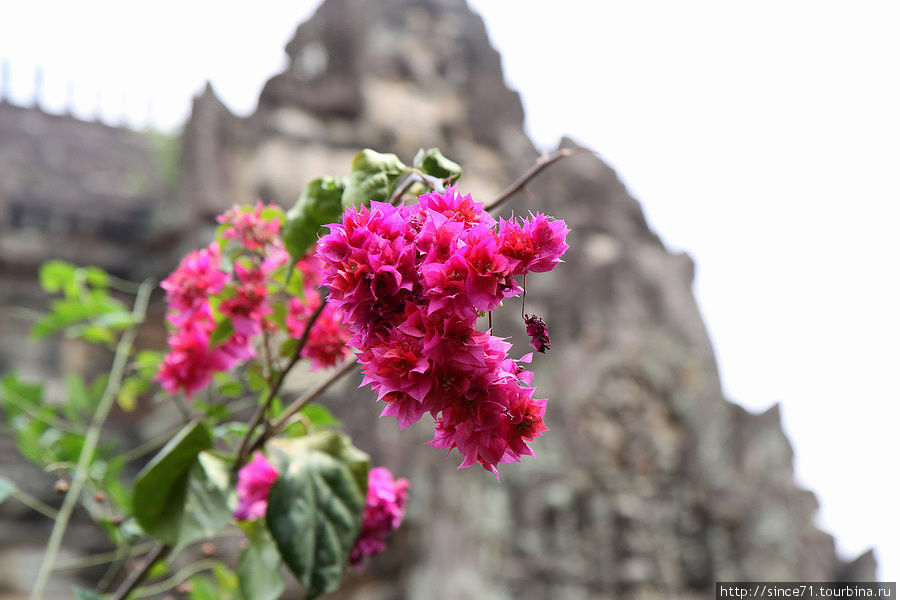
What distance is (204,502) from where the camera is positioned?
0.65 metres

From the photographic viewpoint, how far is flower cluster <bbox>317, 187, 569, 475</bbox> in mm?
401

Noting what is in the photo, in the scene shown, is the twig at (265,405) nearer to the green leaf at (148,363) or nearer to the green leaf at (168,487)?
the green leaf at (168,487)

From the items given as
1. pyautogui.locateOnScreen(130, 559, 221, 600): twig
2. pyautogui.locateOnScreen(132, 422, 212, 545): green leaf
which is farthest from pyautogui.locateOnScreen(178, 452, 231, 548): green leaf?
pyautogui.locateOnScreen(130, 559, 221, 600): twig

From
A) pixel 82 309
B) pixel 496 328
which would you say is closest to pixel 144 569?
pixel 82 309

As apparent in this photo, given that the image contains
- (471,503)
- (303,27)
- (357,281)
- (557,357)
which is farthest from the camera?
(303,27)

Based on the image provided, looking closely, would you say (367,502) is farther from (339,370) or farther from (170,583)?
(170,583)

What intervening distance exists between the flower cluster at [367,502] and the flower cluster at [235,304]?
119 millimetres

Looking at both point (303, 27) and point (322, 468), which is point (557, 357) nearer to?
point (303, 27)

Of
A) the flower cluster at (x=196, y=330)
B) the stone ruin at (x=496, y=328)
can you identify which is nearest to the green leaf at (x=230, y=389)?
the flower cluster at (x=196, y=330)

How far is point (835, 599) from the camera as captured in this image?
247 cm

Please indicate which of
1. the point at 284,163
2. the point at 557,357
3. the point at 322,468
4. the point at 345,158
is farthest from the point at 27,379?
the point at 322,468

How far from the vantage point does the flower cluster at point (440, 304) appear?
0.40 metres

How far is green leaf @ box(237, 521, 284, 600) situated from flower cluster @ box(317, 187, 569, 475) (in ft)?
1.07

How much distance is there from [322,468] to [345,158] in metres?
2.44
